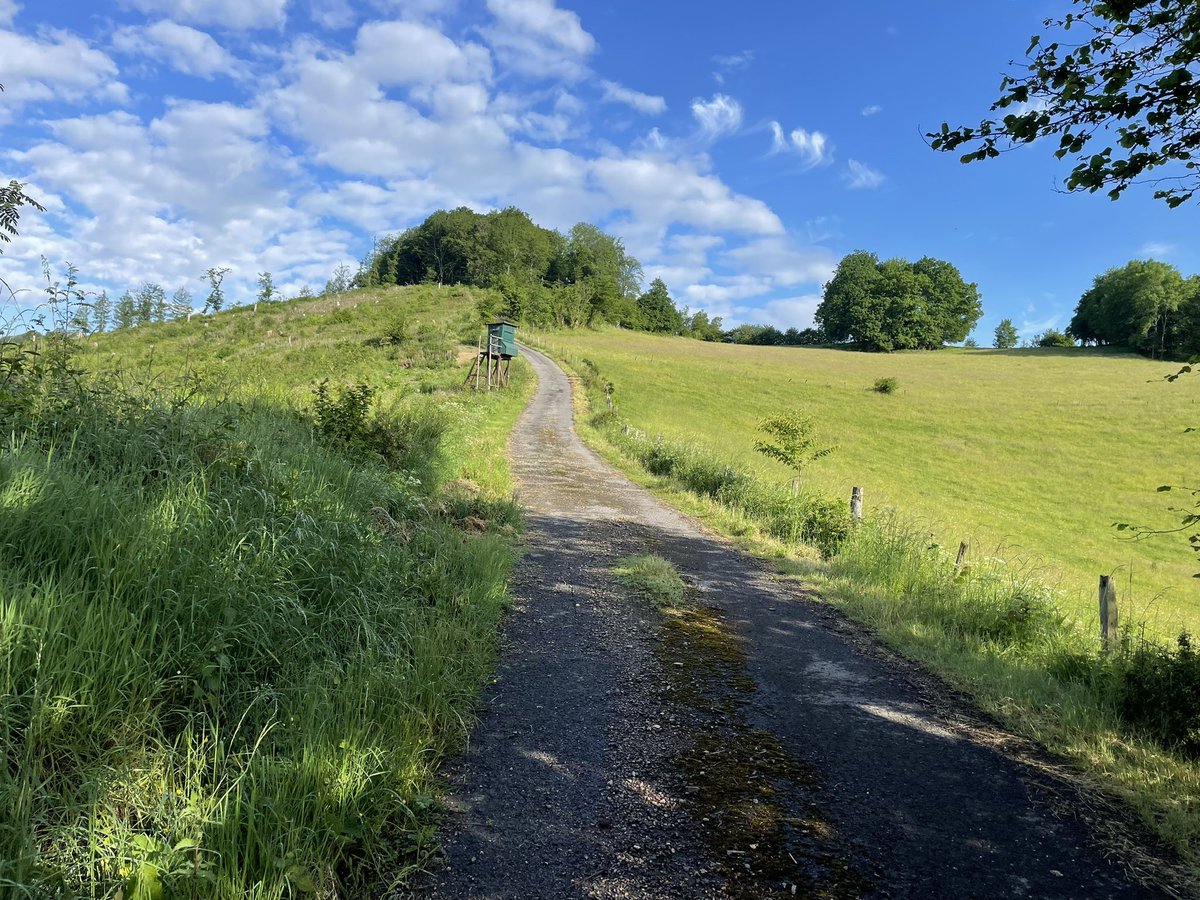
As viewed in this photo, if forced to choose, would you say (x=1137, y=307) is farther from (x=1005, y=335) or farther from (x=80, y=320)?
(x=80, y=320)

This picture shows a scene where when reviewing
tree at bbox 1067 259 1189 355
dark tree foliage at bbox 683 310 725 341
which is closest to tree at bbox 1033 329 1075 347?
tree at bbox 1067 259 1189 355

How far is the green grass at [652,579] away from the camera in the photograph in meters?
6.99

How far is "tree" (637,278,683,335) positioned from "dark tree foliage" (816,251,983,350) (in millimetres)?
28797

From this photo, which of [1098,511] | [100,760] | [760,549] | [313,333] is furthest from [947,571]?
[313,333]

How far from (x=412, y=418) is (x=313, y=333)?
41.3 meters

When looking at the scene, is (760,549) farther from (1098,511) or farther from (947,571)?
(1098,511)

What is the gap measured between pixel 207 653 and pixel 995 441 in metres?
40.9

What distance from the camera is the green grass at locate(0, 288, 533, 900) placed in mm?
2320

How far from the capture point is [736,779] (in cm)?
362

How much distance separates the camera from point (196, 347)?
130ft

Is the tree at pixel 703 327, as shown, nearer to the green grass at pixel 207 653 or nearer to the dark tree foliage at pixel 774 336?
the dark tree foliage at pixel 774 336

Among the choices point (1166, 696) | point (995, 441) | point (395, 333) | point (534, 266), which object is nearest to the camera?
point (1166, 696)

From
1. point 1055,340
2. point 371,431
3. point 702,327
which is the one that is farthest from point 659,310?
point 371,431

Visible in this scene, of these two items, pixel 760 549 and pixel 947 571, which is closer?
pixel 947 571
